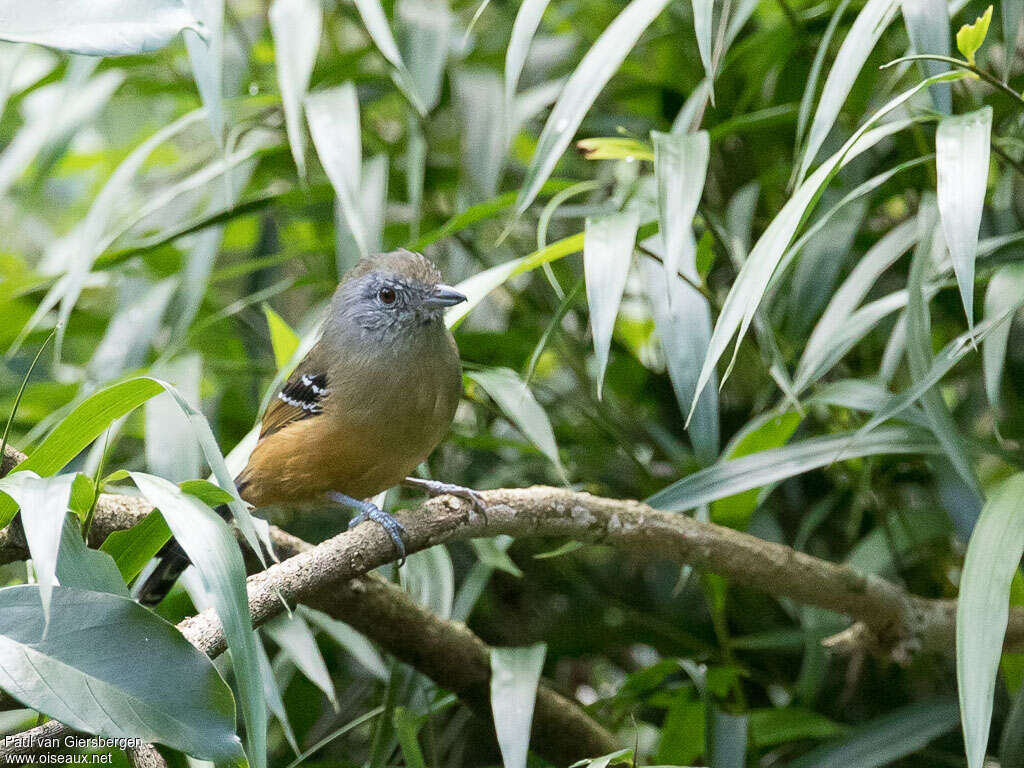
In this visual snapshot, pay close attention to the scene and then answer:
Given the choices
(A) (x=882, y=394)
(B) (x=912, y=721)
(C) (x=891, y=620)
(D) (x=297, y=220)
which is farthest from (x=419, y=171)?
(B) (x=912, y=721)

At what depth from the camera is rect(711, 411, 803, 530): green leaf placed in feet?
7.44

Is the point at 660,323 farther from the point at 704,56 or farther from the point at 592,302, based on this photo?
the point at 704,56

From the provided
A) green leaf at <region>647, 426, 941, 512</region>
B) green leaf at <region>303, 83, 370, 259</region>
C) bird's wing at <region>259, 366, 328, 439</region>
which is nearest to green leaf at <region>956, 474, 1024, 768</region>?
green leaf at <region>647, 426, 941, 512</region>

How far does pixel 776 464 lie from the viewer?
2123 mm

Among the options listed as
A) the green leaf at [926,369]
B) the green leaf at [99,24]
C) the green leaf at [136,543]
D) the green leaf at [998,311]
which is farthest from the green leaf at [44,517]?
the green leaf at [998,311]

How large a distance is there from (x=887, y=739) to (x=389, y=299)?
1515 mm

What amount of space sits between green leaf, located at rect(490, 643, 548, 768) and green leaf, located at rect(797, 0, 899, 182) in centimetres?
106

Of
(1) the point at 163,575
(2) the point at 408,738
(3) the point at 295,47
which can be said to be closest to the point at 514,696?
(2) the point at 408,738

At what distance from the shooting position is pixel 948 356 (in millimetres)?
1826

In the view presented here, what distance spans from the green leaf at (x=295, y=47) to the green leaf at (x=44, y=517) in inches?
46.0

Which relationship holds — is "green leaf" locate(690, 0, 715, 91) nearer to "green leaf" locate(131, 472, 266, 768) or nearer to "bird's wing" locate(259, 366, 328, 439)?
"green leaf" locate(131, 472, 266, 768)

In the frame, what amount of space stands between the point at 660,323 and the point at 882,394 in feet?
1.58

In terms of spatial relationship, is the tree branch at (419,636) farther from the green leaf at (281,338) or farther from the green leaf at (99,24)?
the green leaf at (99,24)

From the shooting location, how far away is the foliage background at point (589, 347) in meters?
2.44
